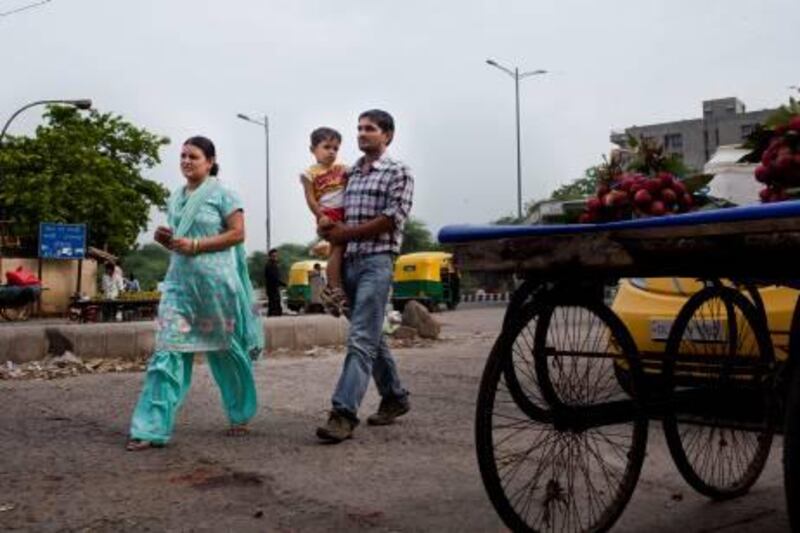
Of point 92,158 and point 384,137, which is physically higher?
point 92,158

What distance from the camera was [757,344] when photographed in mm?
3504

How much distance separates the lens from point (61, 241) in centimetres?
3147

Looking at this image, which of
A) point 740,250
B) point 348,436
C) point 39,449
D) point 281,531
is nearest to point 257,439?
point 348,436

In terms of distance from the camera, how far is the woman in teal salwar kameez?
15.1 feet

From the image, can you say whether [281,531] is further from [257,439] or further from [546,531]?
[257,439]

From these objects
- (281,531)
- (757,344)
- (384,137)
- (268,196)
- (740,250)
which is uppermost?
(268,196)

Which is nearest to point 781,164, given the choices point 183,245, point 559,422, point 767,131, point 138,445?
point 767,131

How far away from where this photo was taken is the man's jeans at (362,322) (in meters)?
4.64

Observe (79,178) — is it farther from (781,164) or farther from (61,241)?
(781,164)

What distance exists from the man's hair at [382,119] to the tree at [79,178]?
40.8 m

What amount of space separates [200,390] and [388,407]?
7.45 feet

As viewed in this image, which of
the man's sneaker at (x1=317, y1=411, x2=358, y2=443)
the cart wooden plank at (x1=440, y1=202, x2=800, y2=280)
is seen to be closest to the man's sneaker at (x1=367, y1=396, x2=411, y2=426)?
the man's sneaker at (x1=317, y1=411, x2=358, y2=443)

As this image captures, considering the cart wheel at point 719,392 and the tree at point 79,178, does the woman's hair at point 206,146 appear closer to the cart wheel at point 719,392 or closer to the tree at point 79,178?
the cart wheel at point 719,392

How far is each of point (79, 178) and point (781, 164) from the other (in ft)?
146
